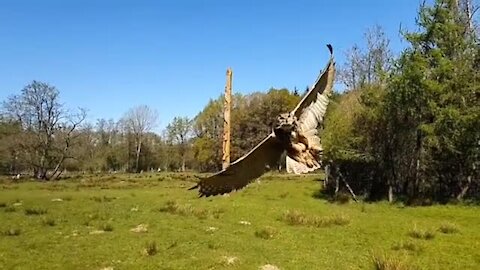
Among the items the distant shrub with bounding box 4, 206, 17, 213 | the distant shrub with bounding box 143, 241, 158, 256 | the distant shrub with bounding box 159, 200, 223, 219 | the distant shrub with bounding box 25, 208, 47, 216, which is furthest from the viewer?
the distant shrub with bounding box 4, 206, 17, 213

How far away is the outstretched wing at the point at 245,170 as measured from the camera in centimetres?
588

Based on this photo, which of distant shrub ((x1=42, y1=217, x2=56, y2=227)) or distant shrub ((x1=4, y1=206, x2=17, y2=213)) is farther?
distant shrub ((x1=4, y1=206, x2=17, y2=213))

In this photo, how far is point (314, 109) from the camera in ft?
20.0

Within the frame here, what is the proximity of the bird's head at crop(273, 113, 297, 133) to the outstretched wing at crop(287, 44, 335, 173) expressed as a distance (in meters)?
0.11

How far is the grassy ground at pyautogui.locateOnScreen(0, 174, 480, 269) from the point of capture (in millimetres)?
11758

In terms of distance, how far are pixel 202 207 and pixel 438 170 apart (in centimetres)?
1261

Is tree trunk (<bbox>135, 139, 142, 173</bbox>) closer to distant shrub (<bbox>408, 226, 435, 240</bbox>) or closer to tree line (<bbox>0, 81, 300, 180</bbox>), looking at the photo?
tree line (<bbox>0, 81, 300, 180</bbox>)

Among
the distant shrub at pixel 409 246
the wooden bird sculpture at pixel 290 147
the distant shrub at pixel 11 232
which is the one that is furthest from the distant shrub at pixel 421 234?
the distant shrub at pixel 11 232

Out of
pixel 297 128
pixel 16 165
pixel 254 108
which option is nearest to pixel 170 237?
pixel 297 128

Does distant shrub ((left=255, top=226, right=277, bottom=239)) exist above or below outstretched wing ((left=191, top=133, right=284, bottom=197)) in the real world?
below

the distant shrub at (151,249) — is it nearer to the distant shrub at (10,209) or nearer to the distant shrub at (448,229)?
the distant shrub at (448,229)

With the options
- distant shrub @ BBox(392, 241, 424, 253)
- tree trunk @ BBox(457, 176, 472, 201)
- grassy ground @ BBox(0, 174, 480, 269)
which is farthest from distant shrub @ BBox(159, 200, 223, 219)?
tree trunk @ BBox(457, 176, 472, 201)

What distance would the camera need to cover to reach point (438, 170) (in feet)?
83.5

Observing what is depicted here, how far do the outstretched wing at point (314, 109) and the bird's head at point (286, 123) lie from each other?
0.11 m
